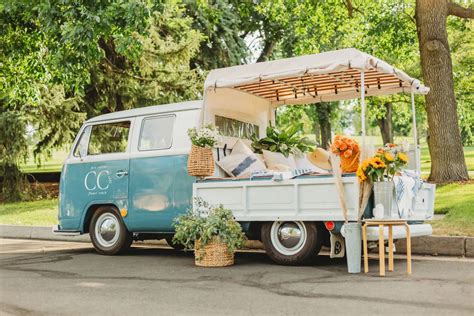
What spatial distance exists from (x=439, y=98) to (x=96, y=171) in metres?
7.98

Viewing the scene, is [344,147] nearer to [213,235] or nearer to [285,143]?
[213,235]

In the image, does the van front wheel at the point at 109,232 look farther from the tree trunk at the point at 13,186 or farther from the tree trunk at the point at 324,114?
the tree trunk at the point at 324,114

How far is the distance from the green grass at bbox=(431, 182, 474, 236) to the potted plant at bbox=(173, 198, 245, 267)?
3.25 metres

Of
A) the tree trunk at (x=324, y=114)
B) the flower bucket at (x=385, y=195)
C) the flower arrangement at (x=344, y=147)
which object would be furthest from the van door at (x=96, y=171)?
the tree trunk at (x=324, y=114)

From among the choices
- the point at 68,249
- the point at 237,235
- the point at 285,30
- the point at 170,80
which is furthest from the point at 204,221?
the point at 285,30

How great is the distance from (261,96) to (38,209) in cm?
955

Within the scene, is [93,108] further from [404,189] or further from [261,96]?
[404,189]

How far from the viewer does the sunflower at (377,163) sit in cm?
777

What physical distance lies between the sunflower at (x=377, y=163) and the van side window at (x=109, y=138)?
4.28 m

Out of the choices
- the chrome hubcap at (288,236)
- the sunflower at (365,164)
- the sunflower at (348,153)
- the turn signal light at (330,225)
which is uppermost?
the sunflower at (348,153)

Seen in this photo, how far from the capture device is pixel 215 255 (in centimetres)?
882

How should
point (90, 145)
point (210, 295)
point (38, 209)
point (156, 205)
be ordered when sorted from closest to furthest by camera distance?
point (210, 295) < point (156, 205) < point (90, 145) < point (38, 209)

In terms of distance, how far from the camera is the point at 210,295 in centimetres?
663

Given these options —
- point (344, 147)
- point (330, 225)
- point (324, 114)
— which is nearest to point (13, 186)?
point (330, 225)
